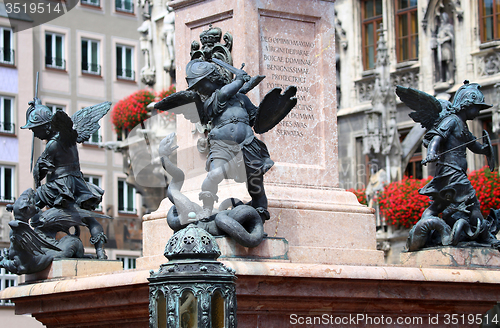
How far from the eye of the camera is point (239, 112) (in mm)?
9555

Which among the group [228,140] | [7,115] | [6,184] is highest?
[7,115]

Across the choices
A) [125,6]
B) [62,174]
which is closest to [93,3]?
[125,6]

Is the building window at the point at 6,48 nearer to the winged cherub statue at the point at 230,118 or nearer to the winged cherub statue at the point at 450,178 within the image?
the winged cherub statue at the point at 450,178

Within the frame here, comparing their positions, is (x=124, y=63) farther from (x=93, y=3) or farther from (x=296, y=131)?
(x=296, y=131)

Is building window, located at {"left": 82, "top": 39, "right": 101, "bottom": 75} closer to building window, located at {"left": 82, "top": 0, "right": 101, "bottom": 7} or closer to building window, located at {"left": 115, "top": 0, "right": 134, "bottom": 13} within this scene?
building window, located at {"left": 82, "top": 0, "right": 101, "bottom": 7}

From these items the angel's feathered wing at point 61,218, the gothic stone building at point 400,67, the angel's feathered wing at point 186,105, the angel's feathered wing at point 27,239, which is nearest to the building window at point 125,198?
the gothic stone building at point 400,67

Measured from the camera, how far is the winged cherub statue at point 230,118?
30.4 ft

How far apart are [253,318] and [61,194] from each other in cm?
299

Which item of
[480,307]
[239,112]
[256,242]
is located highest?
[239,112]

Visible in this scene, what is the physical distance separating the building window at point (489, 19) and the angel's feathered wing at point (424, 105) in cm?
1867

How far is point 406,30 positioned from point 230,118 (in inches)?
897

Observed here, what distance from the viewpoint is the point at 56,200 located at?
1120cm

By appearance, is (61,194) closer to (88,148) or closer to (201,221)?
(201,221)

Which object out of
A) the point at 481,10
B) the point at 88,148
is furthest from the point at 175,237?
the point at 88,148
